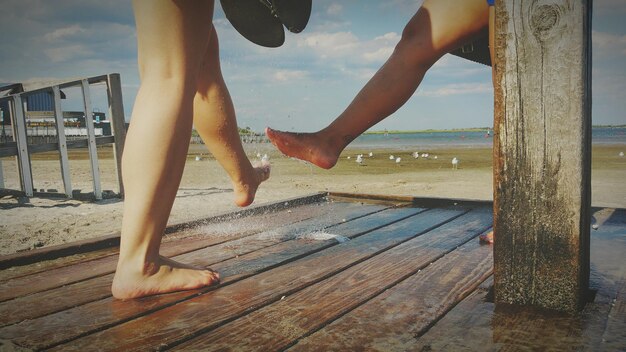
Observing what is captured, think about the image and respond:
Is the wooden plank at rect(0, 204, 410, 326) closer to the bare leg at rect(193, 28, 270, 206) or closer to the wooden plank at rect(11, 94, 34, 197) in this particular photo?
the bare leg at rect(193, 28, 270, 206)

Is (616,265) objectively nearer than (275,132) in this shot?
Yes

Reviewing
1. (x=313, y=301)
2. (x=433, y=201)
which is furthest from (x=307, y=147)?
(x=433, y=201)

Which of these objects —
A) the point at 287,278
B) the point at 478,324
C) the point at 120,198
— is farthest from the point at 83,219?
the point at 478,324

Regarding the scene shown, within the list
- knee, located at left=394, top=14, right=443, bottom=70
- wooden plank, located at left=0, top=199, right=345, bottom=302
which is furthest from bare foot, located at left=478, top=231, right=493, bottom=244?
wooden plank, located at left=0, top=199, right=345, bottom=302

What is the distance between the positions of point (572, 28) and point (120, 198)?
6226 mm

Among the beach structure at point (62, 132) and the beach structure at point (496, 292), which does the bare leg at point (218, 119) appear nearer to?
the beach structure at point (496, 292)

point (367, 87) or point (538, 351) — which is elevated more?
point (367, 87)

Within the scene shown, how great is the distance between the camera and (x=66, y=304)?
1392 mm

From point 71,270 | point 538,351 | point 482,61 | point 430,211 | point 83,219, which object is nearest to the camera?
point 538,351

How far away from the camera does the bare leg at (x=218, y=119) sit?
1.88 m

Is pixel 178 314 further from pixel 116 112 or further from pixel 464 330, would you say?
pixel 116 112

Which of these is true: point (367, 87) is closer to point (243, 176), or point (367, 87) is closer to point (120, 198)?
point (243, 176)

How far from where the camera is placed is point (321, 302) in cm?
132

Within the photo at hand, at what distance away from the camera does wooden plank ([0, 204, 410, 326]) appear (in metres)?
1.35
